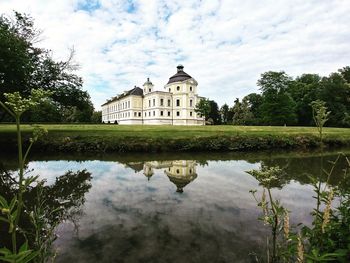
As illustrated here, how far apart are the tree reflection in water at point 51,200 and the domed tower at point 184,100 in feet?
173

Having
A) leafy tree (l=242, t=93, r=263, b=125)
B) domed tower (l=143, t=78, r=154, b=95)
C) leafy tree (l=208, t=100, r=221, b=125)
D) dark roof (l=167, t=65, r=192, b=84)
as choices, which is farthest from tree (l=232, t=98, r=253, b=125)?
domed tower (l=143, t=78, r=154, b=95)

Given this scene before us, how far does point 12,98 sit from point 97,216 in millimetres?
4084

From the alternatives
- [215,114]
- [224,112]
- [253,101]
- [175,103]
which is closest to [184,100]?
[175,103]

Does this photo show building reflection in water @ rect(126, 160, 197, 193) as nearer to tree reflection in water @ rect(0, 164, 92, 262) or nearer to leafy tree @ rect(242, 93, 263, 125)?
tree reflection in water @ rect(0, 164, 92, 262)

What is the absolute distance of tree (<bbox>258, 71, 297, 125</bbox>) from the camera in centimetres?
4997

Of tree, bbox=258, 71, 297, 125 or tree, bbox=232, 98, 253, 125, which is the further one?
tree, bbox=232, 98, 253, 125

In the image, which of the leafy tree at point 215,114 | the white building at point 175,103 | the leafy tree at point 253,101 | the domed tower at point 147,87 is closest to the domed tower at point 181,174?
the white building at point 175,103

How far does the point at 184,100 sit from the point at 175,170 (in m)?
52.2

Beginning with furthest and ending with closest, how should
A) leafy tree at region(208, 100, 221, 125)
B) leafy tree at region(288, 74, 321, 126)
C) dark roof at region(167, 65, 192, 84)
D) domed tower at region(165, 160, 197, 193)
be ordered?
leafy tree at region(208, 100, 221, 125)
dark roof at region(167, 65, 192, 84)
leafy tree at region(288, 74, 321, 126)
domed tower at region(165, 160, 197, 193)

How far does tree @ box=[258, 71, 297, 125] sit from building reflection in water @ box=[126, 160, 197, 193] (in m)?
43.6

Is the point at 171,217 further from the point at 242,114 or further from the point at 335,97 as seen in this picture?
the point at 242,114

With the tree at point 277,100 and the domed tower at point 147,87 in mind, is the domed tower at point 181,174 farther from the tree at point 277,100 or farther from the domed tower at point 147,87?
the domed tower at point 147,87

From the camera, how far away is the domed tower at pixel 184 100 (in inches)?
2419

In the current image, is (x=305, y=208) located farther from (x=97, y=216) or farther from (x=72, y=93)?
(x=72, y=93)
